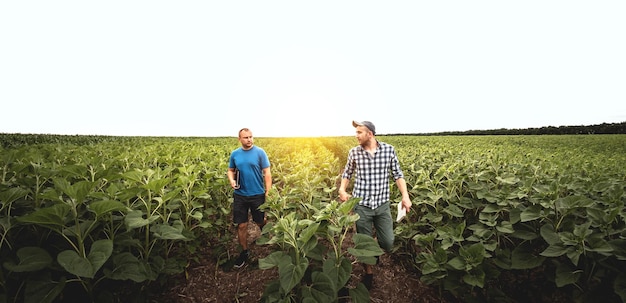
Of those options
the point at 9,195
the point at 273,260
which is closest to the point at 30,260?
the point at 9,195

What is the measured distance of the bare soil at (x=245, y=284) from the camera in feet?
13.4

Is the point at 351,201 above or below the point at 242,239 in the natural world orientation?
above

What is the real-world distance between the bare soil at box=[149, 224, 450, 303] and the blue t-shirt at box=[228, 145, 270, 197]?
3.93ft

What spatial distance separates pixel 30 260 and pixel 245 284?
266 centimetres

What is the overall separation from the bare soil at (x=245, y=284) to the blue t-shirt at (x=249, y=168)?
1.20m

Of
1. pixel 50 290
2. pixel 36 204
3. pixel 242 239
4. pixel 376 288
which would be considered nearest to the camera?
pixel 50 290

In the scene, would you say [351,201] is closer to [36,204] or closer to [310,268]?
[310,268]

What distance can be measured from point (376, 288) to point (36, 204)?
4.26 meters

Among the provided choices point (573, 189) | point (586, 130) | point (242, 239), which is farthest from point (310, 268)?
point (586, 130)

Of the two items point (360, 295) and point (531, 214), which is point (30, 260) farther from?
point (531, 214)

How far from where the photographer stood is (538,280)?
3.78m

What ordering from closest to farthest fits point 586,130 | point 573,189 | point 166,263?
point 166,263
point 573,189
point 586,130

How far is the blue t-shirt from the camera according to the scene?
4.95 metres

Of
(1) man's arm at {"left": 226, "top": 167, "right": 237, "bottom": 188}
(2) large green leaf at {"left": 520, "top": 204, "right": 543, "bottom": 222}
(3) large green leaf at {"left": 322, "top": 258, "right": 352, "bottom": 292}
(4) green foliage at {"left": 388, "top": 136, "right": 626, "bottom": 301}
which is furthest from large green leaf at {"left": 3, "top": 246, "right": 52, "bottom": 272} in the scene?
(2) large green leaf at {"left": 520, "top": 204, "right": 543, "bottom": 222}
